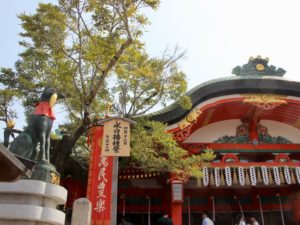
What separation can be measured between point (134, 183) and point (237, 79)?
5191 millimetres


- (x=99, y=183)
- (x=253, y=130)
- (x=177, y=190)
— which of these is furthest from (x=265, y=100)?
(x=99, y=183)

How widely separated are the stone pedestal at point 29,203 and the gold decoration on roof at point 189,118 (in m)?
6.32

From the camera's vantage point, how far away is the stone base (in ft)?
22.8

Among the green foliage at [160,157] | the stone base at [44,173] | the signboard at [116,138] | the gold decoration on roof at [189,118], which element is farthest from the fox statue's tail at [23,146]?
the gold decoration on roof at [189,118]

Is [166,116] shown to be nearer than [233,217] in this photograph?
Yes

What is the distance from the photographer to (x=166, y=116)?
12.5 m

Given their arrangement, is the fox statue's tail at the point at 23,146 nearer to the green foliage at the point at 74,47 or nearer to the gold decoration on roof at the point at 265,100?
the green foliage at the point at 74,47

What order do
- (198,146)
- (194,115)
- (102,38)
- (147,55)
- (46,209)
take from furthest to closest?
(198,146) < (194,115) < (147,55) < (102,38) < (46,209)

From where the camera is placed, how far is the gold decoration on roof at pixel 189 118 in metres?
12.6

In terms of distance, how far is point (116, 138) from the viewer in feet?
30.3

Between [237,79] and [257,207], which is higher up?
[237,79]

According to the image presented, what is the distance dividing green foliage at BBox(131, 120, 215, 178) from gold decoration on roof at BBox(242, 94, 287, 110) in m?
3.61

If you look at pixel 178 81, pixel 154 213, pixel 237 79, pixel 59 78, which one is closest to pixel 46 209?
pixel 59 78

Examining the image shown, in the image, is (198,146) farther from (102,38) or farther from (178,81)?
(102,38)
